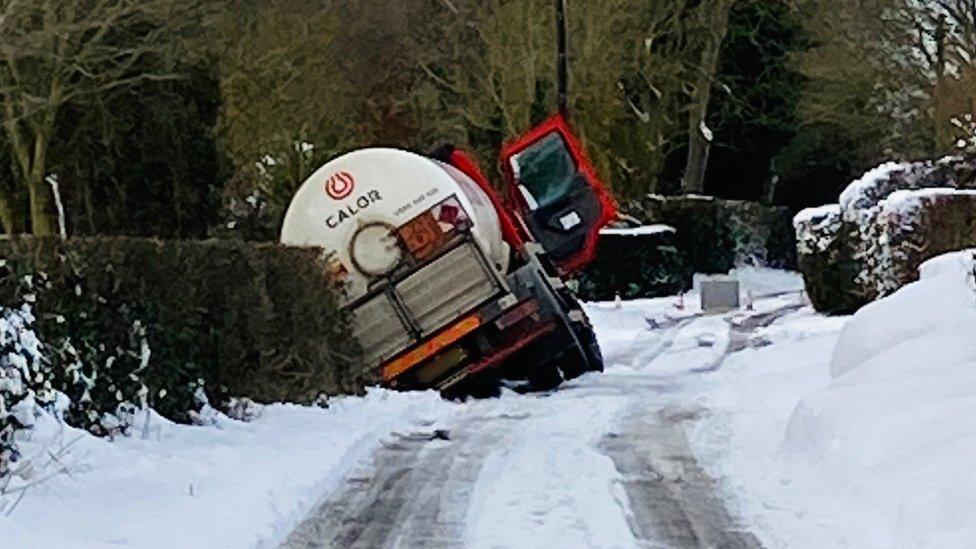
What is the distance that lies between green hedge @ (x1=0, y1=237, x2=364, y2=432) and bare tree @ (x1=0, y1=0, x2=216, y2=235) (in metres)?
11.8

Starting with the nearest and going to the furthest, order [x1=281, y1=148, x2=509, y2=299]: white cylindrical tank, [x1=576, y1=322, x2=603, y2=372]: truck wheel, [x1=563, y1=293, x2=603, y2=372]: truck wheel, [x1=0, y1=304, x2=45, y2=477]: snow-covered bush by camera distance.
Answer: [x1=0, y1=304, x2=45, y2=477]: snow-covered bush
[x1=281, y1=148, x2=509, y2=299]: white cylindrical tank
[x1=563, y1=293, x2=603, y2=372]: truck wheel
[x1=576, y1=322, x2=603, y2=372]: truck wheel

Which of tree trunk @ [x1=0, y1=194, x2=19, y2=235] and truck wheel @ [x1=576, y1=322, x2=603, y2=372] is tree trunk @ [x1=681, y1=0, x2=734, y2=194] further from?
truck wheel @ [x1=576, y1=322, x2=603, y2=372]

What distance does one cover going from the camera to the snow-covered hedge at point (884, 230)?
823 inches

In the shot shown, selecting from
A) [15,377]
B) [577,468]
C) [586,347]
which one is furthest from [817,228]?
[15,377]

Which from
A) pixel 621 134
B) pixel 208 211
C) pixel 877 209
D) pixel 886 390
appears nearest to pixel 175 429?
pixel 886 390

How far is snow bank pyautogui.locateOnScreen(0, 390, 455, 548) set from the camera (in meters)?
8.02

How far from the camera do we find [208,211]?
26828 millimetres

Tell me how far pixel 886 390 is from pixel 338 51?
3345 cm

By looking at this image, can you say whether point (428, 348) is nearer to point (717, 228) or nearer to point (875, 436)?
point (875, 436)

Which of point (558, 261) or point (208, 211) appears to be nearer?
point (558, 261)

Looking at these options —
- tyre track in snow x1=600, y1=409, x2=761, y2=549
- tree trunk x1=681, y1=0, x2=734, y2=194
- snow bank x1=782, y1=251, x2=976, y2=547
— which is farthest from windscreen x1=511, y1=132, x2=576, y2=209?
tree trunk x1=681, y1=0, x2=734, y2=194

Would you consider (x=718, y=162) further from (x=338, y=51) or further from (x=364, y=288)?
(x=364, y=288)

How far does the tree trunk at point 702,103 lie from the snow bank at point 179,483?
30.9m

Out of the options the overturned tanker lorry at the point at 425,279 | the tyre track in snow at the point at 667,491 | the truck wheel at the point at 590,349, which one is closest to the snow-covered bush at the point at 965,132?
the truck wheel at the point at 590,349
